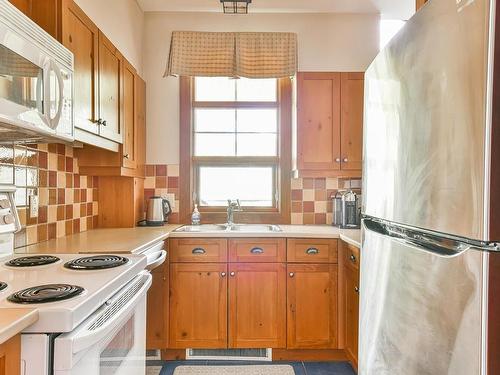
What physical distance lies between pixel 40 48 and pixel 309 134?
1.84 m

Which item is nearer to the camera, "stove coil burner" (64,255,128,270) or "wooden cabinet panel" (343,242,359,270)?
"stove coil burner" (64,255,128,270)

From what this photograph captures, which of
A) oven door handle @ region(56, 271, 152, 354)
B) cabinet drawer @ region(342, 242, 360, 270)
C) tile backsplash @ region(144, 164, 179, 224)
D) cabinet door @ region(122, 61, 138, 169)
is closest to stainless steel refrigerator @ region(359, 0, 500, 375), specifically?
cabinet drawer @ region(342, 242, 360, 270)

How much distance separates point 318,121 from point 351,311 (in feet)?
4.47

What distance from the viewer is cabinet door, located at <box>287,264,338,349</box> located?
2.32 metres

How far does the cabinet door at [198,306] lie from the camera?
2320mm

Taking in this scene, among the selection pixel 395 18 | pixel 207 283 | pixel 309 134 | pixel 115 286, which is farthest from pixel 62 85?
pixel 395 18

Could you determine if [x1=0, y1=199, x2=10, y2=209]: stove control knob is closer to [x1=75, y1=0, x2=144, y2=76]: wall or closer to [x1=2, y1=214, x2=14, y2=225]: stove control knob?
[x1=2, y1=214, x2=14, y2=225]: stove control knob

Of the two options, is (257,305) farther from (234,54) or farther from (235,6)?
(235,6)

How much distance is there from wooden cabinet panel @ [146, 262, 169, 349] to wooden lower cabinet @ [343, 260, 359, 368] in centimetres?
119

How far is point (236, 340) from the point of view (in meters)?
2.32

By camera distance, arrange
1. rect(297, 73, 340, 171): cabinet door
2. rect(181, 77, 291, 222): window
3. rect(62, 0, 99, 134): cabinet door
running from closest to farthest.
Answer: rect(62, 0, 99, 134): cabinet door → rect(297, 73, 340, 171): cabinet door → rect(181, 77, 291, 222): window

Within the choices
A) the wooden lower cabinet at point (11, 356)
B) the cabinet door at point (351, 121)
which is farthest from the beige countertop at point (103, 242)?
the cabinet door at point (351, 121)

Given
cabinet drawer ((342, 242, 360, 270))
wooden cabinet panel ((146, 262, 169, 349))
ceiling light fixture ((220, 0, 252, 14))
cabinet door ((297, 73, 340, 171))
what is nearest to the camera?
cabinet drawer ((342, 242, 360, 270))

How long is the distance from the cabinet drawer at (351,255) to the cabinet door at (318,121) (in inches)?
25.5
